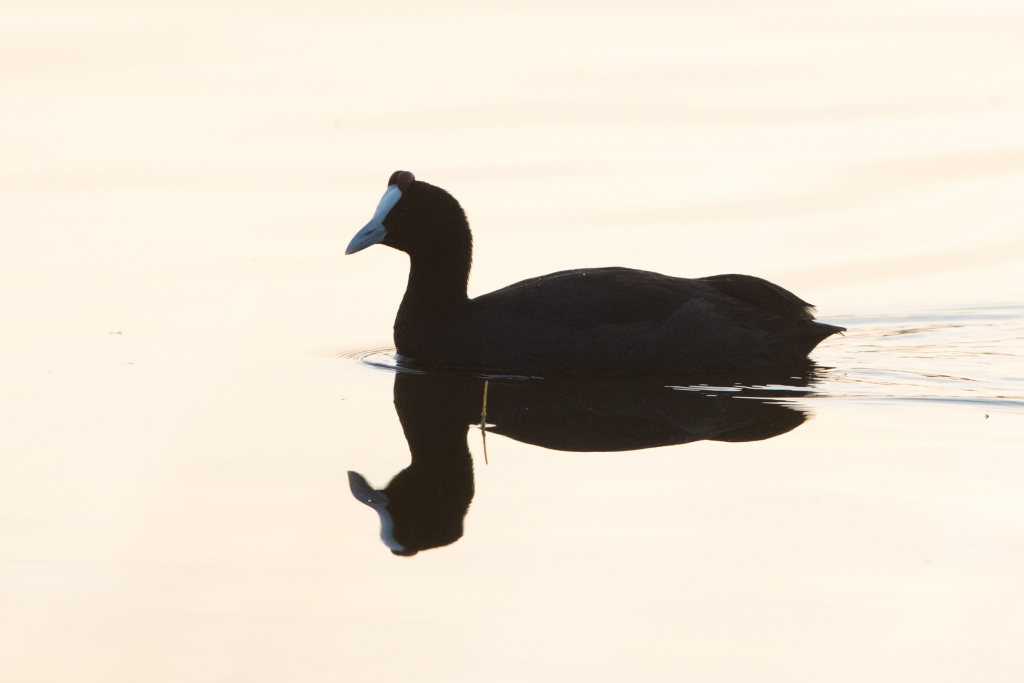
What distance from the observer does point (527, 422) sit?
7.77 meters

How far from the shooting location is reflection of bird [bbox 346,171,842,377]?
893 cm

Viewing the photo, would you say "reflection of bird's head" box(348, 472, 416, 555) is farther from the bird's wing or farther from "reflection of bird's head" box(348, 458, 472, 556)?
the bird's wing

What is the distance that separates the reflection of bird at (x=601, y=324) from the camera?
29.3ft

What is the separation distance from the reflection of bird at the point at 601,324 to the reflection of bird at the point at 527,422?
143 millimetres

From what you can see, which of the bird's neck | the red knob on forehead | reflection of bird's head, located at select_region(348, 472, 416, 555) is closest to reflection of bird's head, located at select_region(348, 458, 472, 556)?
reflection of bird's head, located at select_region(348, 472, 416, 555)

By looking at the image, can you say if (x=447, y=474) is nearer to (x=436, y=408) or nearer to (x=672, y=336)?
(x=436, y=408)

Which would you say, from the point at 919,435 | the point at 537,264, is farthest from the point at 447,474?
the point at 537,264

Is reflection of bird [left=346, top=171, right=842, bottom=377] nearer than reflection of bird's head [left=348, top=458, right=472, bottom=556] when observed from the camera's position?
No

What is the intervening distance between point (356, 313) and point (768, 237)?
11.5ft

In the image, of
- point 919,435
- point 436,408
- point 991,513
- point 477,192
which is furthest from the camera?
point 477,192

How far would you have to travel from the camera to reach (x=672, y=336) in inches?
353

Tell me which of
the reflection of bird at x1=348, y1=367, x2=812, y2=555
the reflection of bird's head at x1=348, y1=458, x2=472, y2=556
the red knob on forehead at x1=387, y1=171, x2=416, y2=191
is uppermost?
the red knob on forehead at x1=387, y1=171, x2=416, y2=191

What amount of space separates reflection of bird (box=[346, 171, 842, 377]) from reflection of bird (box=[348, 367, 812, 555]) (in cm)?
14

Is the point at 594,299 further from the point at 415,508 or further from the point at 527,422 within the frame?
the point at 415,508
